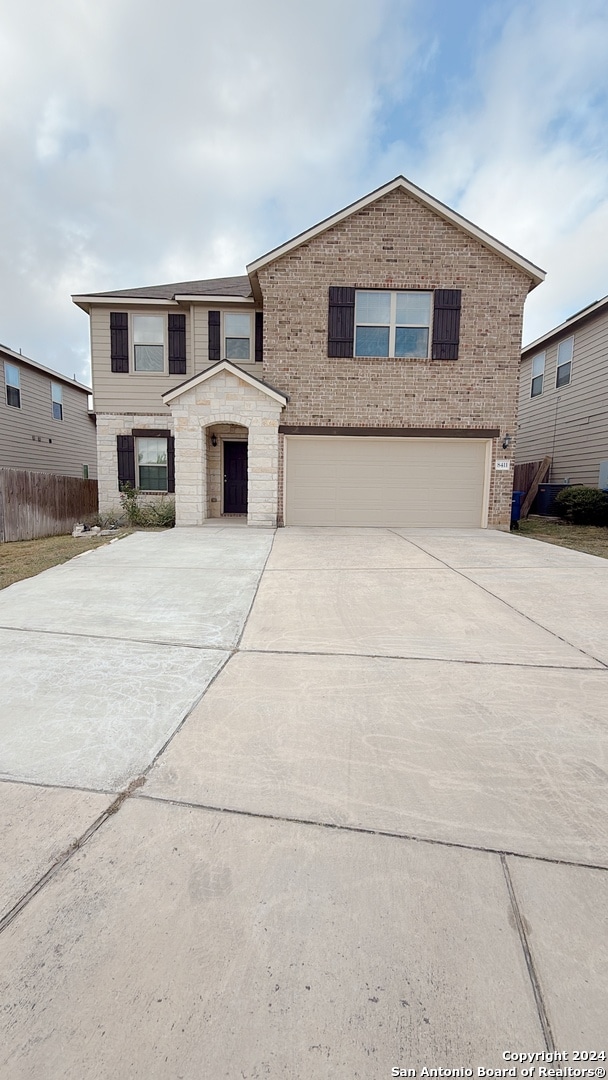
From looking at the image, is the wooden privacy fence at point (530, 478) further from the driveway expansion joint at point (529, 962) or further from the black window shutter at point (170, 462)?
the driveway expansion joint at point (529, 962)

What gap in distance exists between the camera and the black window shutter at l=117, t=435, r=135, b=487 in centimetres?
1292

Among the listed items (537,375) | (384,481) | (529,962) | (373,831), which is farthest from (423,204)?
(529,962)

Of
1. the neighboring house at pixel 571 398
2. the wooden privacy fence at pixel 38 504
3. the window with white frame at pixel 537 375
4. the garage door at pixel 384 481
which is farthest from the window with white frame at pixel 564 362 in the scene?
the wooden privacy fence at pixel 38 504

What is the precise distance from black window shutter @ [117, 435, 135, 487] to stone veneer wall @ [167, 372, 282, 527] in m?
Result: 2.60

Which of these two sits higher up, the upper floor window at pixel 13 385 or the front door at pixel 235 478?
the upper floor window at pixel 13 385

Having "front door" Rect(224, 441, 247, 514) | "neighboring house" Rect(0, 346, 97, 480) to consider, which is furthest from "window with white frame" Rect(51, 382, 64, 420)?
"front door" Rect(224, 441, 247, 514)

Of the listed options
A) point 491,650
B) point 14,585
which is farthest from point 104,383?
point 491,650

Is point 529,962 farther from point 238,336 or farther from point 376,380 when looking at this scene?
point 238,336

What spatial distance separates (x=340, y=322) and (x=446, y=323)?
2499 millimetres

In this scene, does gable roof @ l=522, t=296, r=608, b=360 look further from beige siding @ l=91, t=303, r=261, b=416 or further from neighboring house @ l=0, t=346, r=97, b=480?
neighboring house @ l=0, t=346, r=97, b=480

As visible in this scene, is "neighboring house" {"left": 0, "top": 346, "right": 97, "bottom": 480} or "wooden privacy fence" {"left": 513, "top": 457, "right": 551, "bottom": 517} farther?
"neighboring house" {"left": 0, "top": 346, "right": 97, "bottom": 480}

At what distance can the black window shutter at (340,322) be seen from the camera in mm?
11094

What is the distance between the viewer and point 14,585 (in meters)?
5.52

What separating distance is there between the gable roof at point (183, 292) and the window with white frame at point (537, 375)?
35.2 ft
